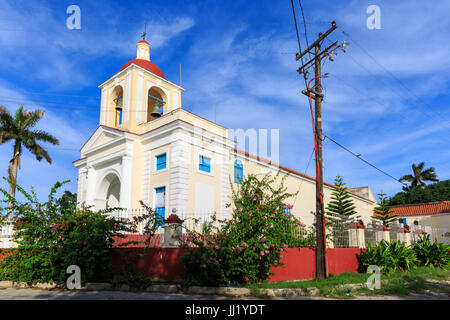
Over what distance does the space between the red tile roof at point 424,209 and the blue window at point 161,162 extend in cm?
2873

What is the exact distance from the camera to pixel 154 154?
16.5m

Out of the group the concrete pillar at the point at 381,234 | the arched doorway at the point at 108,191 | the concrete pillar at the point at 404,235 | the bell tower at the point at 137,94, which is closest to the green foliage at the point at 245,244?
the concrete pillar at the point at 381,234

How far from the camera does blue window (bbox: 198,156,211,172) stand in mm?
16281

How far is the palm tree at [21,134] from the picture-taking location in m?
23.0

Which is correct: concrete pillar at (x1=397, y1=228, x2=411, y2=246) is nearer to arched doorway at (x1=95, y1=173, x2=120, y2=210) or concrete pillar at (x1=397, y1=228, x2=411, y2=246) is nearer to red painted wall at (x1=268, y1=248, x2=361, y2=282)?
red painted wall at (x1=268, y1=248, x2=361, y2=282)

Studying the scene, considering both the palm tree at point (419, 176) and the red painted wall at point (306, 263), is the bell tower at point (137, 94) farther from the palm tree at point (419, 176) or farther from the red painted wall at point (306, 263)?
the palm tree at point (419, 176)

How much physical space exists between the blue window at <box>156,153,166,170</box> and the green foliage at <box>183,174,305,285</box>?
766 cm

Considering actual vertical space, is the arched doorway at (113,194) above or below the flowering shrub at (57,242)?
above

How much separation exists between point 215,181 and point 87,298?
1066 cm

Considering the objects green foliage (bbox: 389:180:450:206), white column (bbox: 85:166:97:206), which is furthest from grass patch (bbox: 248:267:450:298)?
green foliage (bbox: 389:180:450:206)

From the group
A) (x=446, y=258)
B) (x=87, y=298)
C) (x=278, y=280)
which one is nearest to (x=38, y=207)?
(x=87, y=298)
